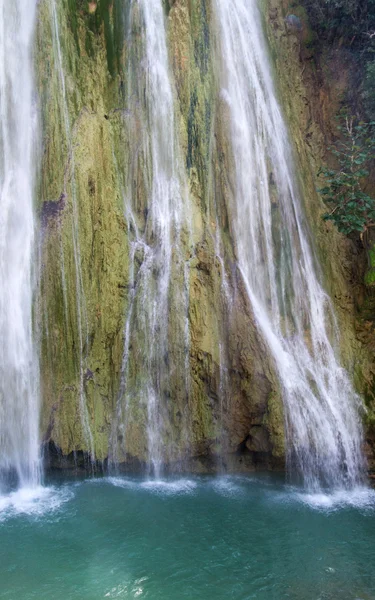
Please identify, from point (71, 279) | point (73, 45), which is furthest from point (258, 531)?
point (73, 45)

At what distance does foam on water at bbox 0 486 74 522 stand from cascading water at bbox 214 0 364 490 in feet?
15.8

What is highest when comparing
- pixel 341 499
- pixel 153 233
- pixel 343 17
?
pixel 343 17

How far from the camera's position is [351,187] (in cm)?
1430

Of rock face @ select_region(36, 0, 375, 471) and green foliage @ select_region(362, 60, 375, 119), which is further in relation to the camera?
green foliage @ select_region(362, 60, 375, 119)

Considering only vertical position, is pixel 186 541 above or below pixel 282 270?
below

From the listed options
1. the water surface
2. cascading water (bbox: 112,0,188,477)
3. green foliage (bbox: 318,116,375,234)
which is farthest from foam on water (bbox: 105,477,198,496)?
green foliage (bbox: 318,116,375,234)

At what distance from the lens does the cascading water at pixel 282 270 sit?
11906mm

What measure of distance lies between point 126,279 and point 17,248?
2550 mm

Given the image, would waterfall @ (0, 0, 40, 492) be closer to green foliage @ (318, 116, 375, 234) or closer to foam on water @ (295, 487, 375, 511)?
foam on water @ (295, 487, 375, 511)

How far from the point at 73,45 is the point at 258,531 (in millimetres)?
11672

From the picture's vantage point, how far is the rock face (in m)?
12.3

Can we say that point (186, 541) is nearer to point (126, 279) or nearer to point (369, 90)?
point (126, 279)

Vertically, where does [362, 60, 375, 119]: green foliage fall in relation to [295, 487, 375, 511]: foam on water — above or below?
above

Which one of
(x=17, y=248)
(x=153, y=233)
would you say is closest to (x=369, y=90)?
(x=153, y=233)
